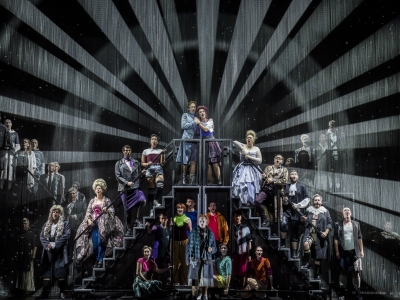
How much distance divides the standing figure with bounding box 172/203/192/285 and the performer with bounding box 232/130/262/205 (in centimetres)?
89

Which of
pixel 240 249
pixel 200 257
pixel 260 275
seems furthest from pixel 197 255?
pixel 260 275


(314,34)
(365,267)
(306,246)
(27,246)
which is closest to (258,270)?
(306,246)

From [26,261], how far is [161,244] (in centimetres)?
228

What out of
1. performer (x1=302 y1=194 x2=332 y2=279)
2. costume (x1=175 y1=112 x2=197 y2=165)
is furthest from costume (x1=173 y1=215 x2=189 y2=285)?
performer (x1=302 y1=194 x2=332 y2=279)

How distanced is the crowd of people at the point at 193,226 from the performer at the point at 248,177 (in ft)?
0.05

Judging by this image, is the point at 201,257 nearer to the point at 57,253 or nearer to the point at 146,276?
the point at 146,276

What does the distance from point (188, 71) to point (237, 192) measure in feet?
9.85

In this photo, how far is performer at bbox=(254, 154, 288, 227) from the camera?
9258 millimetres

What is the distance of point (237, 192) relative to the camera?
9.40 meters

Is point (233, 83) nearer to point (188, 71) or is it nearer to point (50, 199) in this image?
point (188, 71)

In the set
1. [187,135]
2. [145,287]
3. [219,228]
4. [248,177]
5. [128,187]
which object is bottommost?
[145,287]

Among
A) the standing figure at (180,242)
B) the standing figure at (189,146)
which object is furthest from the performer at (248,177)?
the standing figure at (180,242)

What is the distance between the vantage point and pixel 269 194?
9305 mm

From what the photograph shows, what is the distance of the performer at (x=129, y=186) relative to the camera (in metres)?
9.36
